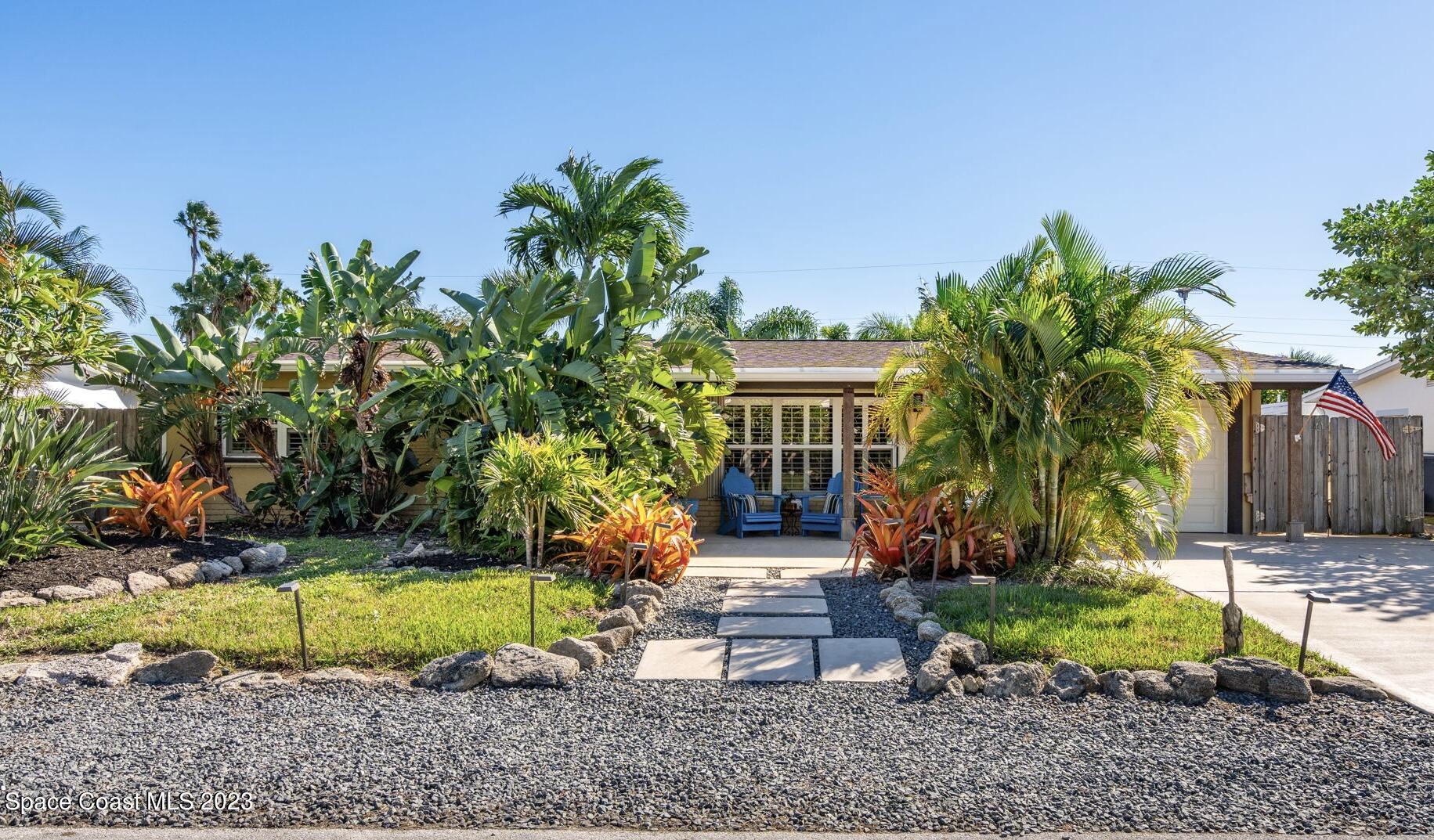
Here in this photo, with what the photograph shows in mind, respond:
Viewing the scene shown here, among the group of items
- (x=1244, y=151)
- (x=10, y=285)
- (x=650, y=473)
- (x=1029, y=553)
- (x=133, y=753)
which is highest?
(x=1244, y=151)

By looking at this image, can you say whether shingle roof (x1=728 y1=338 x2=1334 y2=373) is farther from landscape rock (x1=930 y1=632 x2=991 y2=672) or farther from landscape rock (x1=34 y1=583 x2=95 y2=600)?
landscape rock (x1=34 y1=583 x2=95 y2=600)

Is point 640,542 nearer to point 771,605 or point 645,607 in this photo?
point 645,607

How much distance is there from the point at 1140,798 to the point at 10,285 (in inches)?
395

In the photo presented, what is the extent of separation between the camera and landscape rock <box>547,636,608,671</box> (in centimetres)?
512

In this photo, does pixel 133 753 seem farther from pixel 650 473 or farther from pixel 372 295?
pixel 372 295

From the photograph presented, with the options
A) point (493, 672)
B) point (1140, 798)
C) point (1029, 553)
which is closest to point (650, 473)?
point (1029, 553)

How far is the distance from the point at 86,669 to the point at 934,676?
5048 mm

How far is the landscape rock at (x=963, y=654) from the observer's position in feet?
16.3

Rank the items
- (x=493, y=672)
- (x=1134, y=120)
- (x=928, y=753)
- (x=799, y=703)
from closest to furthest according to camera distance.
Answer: (x=928, y=753) < (x=799, y=703) < (x=493, y=672) < (x=1134, y=120)

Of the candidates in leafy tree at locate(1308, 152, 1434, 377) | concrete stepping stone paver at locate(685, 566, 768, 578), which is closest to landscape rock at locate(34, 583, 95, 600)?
concrete stepping stone paver at locate(685, 566, 768, 578)

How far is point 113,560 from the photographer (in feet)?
25.9

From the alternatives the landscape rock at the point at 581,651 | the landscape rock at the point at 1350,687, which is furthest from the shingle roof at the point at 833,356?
the landscape rock at the point at 581,651

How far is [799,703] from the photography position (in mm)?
4508

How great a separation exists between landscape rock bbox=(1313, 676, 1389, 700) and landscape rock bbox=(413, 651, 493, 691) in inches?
188
